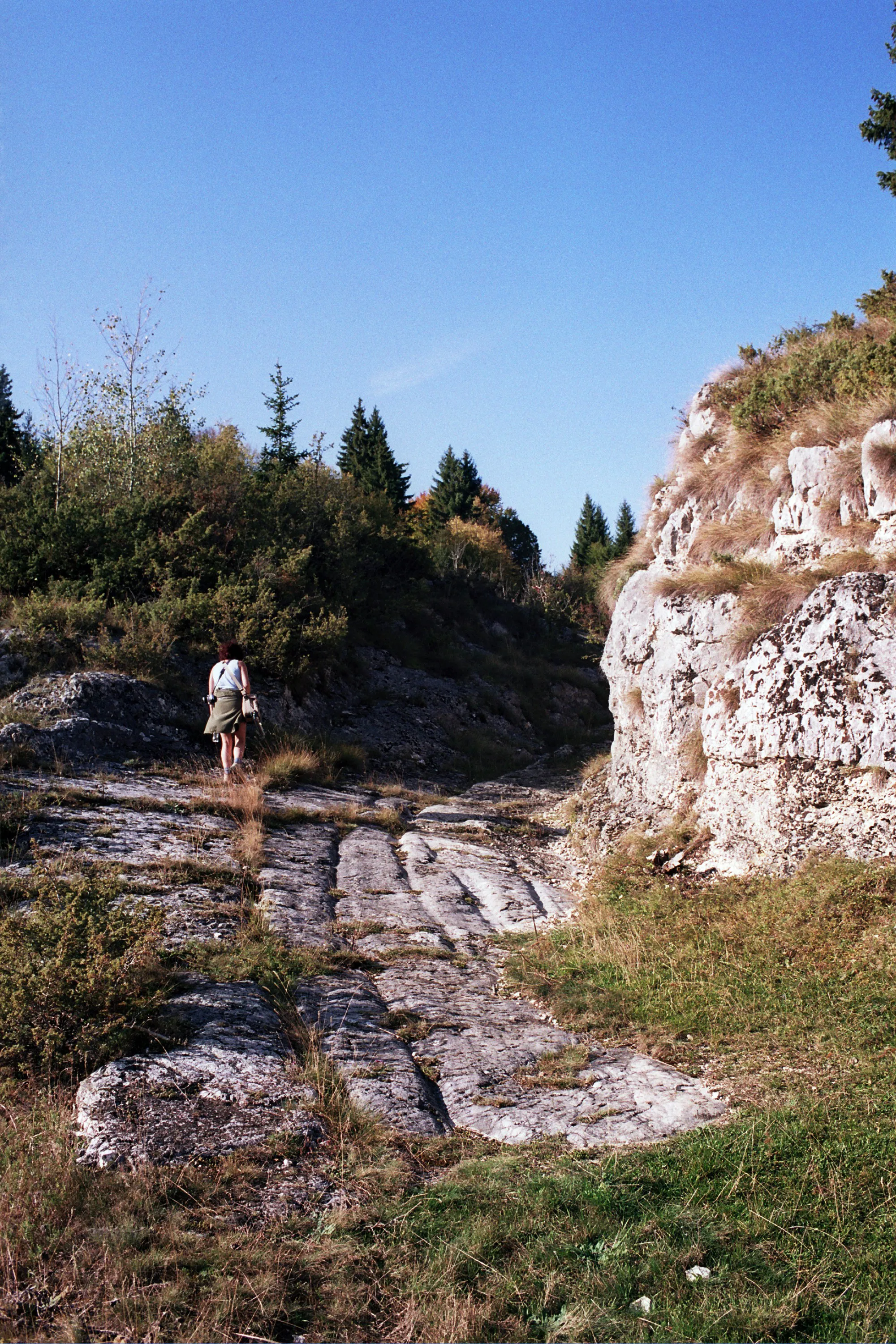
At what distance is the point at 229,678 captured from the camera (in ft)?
41.3

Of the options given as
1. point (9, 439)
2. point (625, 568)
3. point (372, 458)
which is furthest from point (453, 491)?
point (625, 568)

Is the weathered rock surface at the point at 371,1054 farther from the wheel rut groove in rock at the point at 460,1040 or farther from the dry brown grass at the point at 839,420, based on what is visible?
the dry brown grass at the point at 839,420

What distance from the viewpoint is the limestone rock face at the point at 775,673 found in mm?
8805

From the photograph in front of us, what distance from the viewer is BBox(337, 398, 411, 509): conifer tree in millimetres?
53156

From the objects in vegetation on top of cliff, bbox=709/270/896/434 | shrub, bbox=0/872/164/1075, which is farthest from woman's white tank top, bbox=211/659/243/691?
vegetation on top of cliff, bbox=709/270/896/434

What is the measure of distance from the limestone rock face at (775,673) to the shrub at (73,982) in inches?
240

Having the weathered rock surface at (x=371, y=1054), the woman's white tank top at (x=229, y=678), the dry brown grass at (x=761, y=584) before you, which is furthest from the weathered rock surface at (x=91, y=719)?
the dry brown grass at (x=761, y=584)

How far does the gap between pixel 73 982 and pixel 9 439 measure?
125ft

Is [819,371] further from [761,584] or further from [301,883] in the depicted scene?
[301,883]

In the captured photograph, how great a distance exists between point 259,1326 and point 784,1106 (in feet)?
9.99

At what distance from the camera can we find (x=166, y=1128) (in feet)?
14.3

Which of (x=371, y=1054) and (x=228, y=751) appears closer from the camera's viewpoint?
(x=371, y=1054)

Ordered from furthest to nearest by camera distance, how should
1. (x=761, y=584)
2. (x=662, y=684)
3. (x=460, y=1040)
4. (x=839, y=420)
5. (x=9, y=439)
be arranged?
(x=9, y=439)
(x=662, y=684)
(x=839, y=420)
(x=761, y=584)
(x=460, y=1040)

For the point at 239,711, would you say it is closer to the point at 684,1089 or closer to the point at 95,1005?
the point at 95,1005
